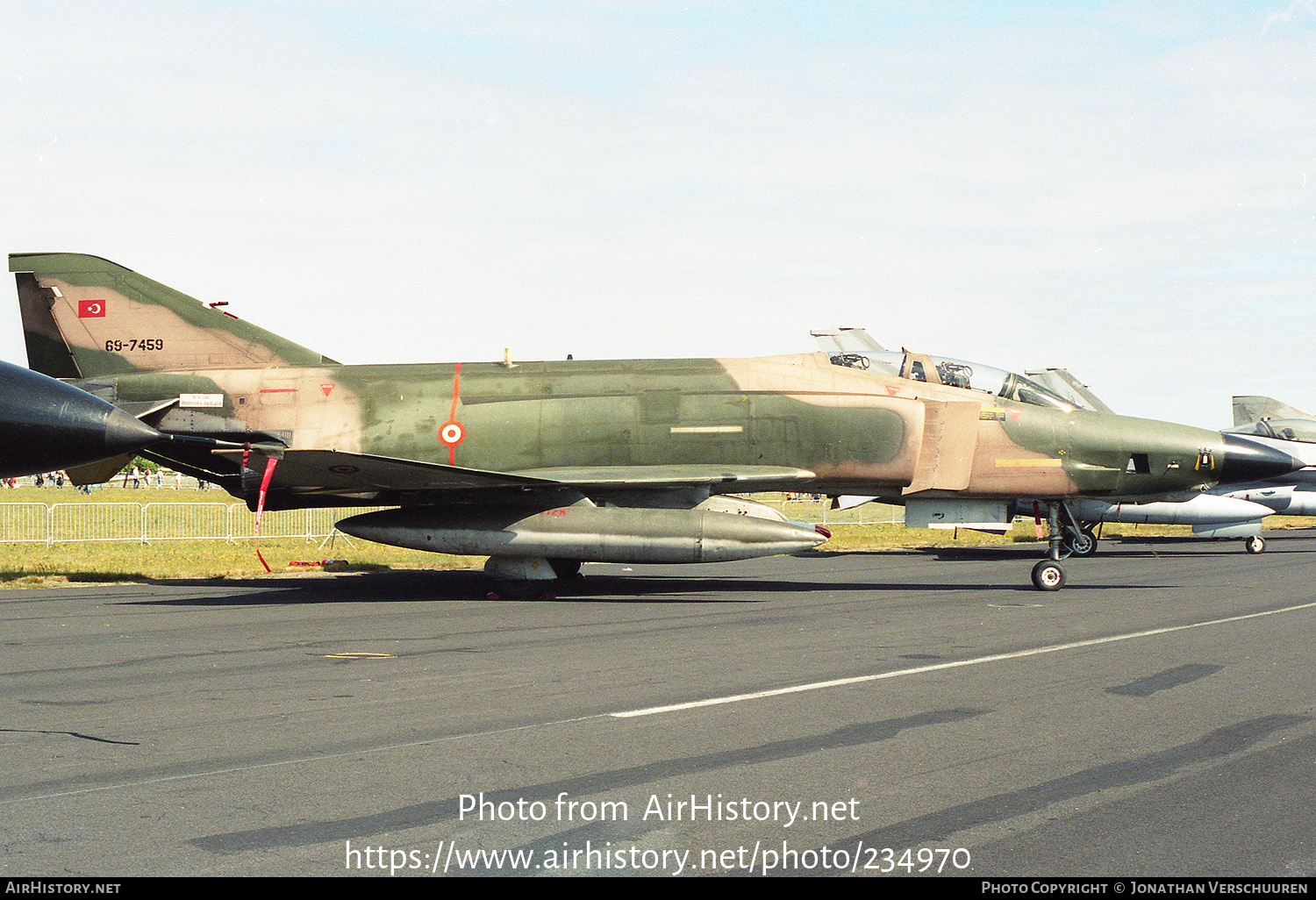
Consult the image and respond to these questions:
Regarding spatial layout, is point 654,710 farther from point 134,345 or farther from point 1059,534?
A: point 134,345

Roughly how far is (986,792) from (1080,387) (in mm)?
30032

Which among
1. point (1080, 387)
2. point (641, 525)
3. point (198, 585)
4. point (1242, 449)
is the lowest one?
point (198, 585)

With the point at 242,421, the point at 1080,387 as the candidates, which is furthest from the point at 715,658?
the point at 1080,387

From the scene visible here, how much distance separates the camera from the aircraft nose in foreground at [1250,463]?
1655cm

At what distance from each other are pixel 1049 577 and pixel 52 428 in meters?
14.4

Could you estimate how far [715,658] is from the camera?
986 centimetres

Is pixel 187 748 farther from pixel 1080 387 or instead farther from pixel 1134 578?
pixel 1080 387

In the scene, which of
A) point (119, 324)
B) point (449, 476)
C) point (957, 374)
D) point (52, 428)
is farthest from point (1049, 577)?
point (119, 324)

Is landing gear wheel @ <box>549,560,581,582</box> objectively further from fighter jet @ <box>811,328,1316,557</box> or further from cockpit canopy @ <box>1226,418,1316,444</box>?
cockpit canopy @ <box>1226,418,1316,444</box>

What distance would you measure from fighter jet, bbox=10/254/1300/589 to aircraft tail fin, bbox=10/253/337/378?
0.09 feet

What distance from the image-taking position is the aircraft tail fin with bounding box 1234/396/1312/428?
44.6 m

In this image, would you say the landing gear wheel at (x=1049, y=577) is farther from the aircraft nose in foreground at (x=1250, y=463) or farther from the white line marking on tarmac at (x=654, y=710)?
the white line marking on tarmac at (x=654, y=710)
